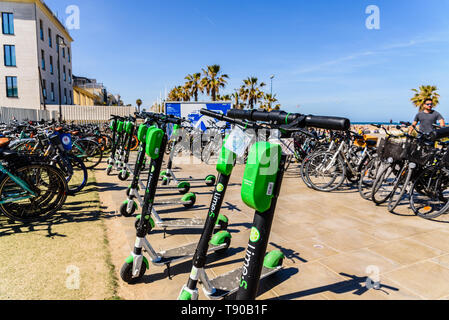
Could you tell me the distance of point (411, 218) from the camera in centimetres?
441

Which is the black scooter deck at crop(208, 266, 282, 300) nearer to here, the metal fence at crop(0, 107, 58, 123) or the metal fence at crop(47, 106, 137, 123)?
the metal fence at crop(0, 107, 58, 123)

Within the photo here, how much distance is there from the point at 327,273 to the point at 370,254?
80 centimetres

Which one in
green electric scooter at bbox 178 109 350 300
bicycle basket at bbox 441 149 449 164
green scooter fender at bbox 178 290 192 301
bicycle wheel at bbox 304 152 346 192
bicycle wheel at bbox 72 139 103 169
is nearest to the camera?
green electric scooter at bbox 178 109 350 300

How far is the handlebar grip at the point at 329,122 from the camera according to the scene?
127 cm

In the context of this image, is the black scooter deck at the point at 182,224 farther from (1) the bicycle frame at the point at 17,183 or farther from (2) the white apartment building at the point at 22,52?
(2) the white apartment building at the point at 22,52

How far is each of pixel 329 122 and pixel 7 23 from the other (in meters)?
34.3

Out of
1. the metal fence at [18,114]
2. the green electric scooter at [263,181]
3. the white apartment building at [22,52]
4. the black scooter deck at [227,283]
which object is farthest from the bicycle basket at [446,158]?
the white apartment building at [22,52]

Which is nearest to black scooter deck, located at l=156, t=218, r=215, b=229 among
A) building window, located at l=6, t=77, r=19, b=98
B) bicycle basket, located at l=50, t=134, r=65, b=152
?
bicycle basket, located at l=50, t=134, r=65, b=152

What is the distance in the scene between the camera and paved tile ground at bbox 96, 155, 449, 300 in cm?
246

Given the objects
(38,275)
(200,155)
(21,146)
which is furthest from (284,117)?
(200,155)

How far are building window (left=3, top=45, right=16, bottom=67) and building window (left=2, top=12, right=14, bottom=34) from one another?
1.41m

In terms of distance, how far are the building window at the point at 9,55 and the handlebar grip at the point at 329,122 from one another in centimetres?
3327

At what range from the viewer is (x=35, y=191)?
400 cm

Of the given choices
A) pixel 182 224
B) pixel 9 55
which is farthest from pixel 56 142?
pixel 9 55
